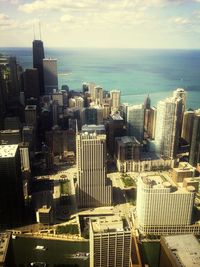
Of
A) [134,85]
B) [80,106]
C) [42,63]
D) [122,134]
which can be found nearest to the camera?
[122,134]

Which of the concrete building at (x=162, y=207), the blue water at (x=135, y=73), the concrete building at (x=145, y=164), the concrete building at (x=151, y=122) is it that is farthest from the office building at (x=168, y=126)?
the blue water at (x=135, y=73)

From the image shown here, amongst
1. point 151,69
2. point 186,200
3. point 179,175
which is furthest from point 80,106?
point 151,69

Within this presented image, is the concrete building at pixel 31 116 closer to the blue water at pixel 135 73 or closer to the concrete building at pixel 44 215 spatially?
the blue water at pixel 135 73

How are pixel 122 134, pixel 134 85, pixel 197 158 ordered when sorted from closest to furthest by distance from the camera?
pixel 197 158 < pixel 122 134 < pixel 134 85

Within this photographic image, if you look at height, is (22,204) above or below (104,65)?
below

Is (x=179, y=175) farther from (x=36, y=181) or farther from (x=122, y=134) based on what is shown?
(x=36, y=181)

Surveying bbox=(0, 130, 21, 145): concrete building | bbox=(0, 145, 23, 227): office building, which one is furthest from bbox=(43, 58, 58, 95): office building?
bbox=(0, 145, 23, 227): office building

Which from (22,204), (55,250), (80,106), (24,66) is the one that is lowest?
(55,250)
